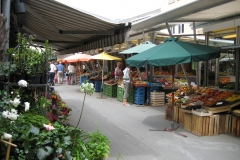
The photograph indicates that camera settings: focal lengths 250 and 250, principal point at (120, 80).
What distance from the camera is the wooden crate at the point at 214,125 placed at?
645 cm

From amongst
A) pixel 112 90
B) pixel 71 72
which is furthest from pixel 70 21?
pixel 71 72

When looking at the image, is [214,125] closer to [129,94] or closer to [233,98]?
[233,98]

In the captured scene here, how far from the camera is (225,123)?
265 inches

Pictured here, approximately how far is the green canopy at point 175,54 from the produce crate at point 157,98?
4.19 meters

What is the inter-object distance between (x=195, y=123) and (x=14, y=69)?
4.79m

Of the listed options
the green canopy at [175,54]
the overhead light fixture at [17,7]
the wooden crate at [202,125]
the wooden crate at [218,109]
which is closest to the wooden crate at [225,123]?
the wooden crate at [218,109]

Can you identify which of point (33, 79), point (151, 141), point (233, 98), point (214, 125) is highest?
point (33, 79)

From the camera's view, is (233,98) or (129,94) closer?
(233,98)

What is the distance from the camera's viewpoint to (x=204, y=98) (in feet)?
25.1

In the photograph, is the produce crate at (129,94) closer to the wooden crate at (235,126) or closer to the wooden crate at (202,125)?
the wooden crate at (202,125)

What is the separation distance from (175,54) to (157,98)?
5.12 m

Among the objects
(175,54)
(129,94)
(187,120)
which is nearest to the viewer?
(175,54)

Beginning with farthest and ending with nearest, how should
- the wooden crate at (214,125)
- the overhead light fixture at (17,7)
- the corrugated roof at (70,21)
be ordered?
the wooden crate at (214,125) < the corrugated roof at (70,21) < the overhead light fixture at (17,7)

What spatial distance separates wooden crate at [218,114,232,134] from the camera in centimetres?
665
